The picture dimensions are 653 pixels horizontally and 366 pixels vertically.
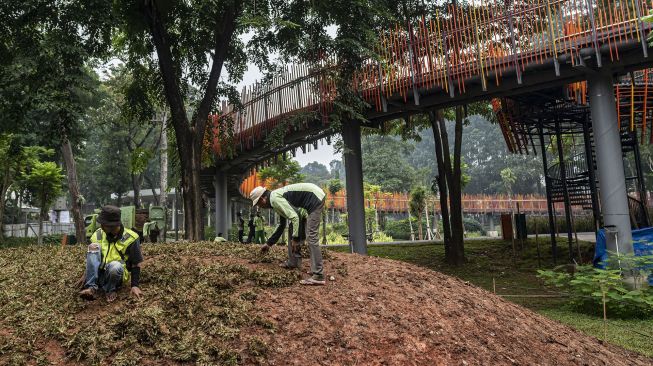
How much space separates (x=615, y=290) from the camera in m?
9.46

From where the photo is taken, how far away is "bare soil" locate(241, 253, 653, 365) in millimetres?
4836

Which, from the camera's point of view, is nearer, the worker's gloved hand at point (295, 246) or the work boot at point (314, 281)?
the work boot at point (314, 281)

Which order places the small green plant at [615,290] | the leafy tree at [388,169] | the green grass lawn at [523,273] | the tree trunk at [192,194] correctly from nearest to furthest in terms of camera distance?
the green grass lawn at [523,273] → the small green plant at [615,290] → the tree trunk at [192,194] → the leafy tree at [388,169]

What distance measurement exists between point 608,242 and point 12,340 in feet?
36.7

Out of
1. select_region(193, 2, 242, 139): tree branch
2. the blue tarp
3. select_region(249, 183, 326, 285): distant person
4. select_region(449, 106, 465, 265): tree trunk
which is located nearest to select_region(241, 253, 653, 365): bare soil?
select_region(249, 183, 326, 285): distant person

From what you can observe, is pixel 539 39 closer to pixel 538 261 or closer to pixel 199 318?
pixel 538 261

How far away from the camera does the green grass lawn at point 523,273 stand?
7.79m

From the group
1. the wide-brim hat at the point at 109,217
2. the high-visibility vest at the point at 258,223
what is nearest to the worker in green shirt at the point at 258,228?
the high-visibility vest at the point at 258,223

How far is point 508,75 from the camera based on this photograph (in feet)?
38.3

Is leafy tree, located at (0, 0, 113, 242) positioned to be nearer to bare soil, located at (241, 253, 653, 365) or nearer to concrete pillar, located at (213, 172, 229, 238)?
bare soil, located at (241, 253, 653, 365)

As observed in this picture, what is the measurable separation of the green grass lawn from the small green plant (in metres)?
0.26

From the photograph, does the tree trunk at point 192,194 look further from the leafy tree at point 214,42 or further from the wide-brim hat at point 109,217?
the wide-brim hat at point 109,217

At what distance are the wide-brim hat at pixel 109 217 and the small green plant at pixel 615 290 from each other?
7.97 meters

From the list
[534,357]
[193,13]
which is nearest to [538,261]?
[534,357]
